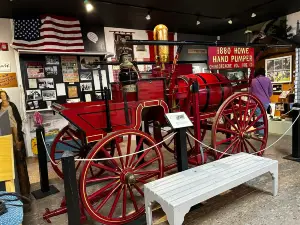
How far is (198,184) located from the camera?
2113mm

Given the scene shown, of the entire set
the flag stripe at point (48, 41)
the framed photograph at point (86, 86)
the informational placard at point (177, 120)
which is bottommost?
the informational placard at point (177, 120)

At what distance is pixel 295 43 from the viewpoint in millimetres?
3662

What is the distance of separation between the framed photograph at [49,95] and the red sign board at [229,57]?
388 centimetres

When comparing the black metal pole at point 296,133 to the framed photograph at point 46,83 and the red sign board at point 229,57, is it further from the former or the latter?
the framed photograph at point 46,83

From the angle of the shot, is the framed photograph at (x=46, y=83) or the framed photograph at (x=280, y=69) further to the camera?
the framed photograph at (x=280, y=69)

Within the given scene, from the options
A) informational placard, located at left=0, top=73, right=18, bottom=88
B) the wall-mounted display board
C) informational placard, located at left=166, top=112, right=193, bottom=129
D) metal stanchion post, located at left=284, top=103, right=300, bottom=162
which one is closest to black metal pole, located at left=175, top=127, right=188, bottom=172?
informational placard, located at left=166, top=112, right=193, bottom=129

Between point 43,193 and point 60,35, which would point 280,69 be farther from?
point 43,193

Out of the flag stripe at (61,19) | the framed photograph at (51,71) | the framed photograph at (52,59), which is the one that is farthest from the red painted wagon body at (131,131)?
the flag stripe at (61,19)

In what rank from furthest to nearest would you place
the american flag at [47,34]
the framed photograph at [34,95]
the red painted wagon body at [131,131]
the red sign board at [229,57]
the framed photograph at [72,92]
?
the framed photograph at [72,92] < the framed photograph at [34,95] < the american flag at [47,34] < the red sign board at [229,57] < the red painted wagon body at [131,131]

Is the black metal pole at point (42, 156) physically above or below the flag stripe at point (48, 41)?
below

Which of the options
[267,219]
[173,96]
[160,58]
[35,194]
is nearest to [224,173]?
[267,219]

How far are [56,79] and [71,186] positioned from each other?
406cm

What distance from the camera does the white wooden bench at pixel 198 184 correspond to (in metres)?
1.83

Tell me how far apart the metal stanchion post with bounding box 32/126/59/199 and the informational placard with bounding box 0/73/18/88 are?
242 cm
